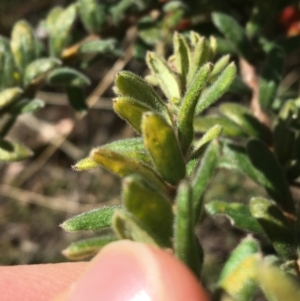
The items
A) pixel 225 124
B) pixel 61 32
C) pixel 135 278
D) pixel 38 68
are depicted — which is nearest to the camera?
pixel 135 278

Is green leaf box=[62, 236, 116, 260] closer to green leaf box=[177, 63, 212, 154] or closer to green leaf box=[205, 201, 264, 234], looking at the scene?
green leaf box=[177, 63, 212, 154]

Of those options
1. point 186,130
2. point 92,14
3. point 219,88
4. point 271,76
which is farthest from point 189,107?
point 92,14

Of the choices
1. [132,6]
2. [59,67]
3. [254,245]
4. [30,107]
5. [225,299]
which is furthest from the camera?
[132,6]

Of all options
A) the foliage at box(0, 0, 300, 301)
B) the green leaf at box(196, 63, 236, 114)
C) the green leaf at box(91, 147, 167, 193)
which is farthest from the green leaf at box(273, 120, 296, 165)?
the green leaf at box(91, 147, 167, 193)

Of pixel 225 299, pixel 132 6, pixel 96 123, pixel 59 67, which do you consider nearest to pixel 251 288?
pixel 225 299

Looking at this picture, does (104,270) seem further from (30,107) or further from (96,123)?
(96,123)

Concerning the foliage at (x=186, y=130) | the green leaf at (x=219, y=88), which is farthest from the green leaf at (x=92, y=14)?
the green leaf at (x=219, y=88)

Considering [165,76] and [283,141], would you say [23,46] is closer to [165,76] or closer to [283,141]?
[165,76]

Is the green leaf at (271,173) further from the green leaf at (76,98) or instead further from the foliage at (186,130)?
the green leaf at (76,98)
